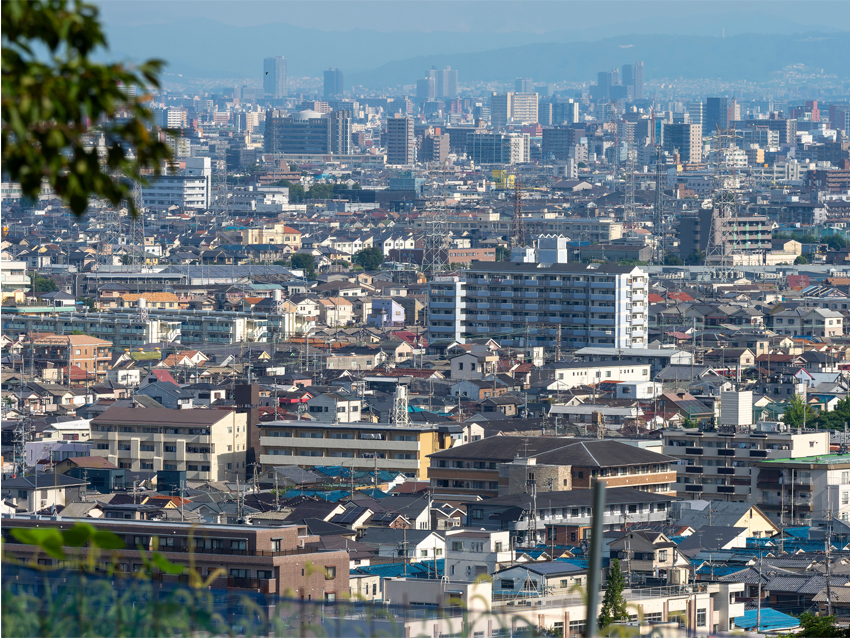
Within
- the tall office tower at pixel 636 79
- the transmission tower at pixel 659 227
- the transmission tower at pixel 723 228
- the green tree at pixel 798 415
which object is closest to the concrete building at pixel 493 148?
the transmission tower at pixel 659 227

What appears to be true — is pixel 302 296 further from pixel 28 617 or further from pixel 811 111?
pixel 811 111

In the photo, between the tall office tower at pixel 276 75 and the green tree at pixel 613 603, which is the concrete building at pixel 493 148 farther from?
the green tree at pixel 613 603

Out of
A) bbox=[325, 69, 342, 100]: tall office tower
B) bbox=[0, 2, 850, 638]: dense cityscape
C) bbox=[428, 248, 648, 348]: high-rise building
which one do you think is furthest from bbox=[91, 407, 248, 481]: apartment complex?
bbox=[325, 69, 342, 100]: tall office tower

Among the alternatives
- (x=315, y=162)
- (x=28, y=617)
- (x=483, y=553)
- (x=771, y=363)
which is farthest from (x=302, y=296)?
(x=315, y=162)

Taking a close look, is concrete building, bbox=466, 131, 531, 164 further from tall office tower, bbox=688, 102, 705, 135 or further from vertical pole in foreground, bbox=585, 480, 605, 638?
vertical pole in foreground, bbox=585, 480, 605, 638

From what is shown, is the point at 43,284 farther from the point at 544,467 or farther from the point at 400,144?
the point at 400,144

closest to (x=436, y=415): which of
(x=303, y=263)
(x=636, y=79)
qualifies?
(x=303, y=263)

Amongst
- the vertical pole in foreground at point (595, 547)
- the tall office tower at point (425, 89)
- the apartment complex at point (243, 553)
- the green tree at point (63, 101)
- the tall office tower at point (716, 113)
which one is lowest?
the apartment complex at point (243, 553)
